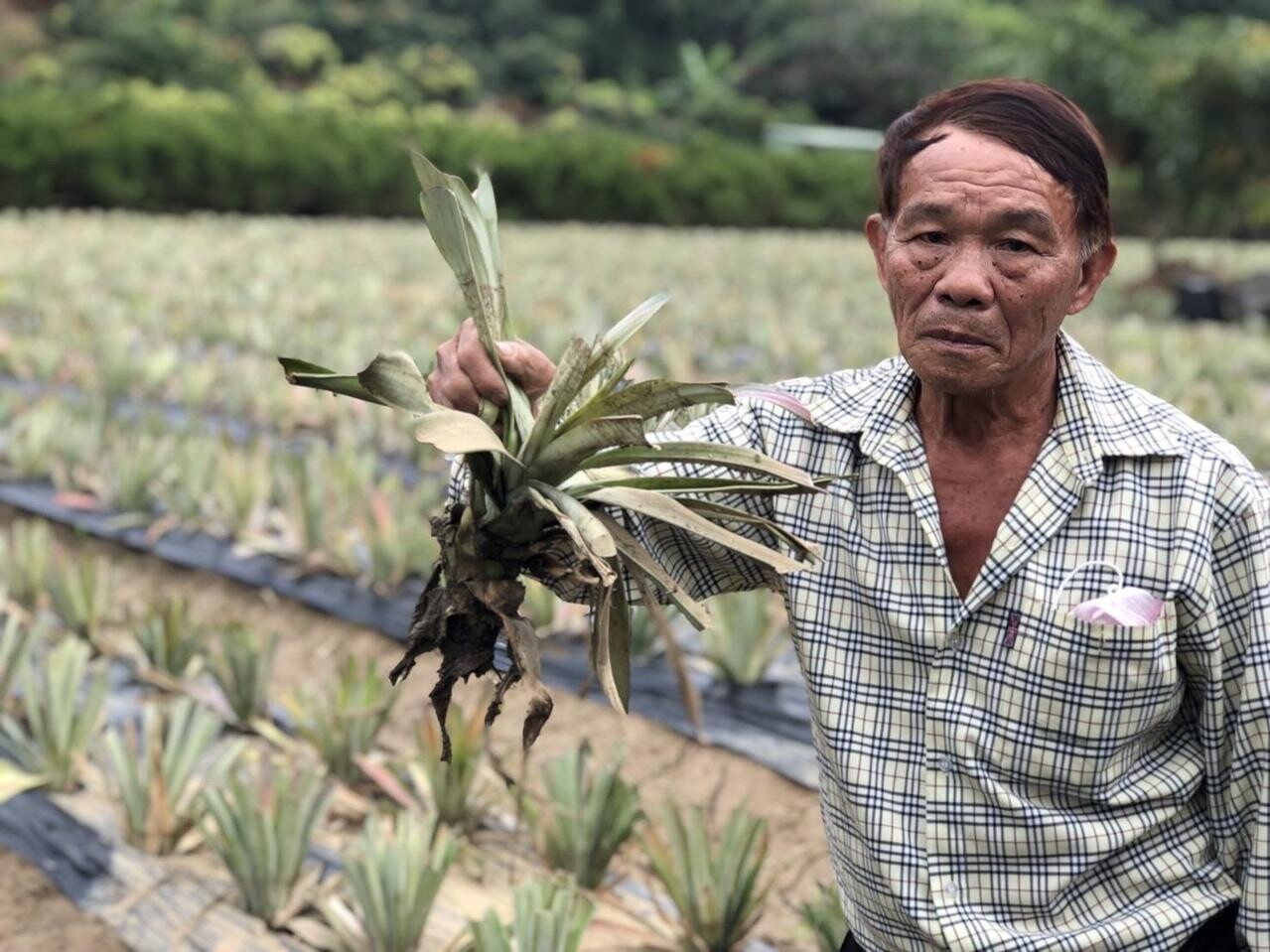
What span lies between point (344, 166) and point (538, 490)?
830 inches

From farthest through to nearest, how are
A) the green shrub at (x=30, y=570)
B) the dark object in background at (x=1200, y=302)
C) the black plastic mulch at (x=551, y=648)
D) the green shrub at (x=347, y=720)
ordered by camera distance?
the dark object in background at (x=1200, y=302) → the green shrub at (x=30, y=570) → the black plastic mulch at (x=551, y=648) → the green shrub at (x=347, y=720)

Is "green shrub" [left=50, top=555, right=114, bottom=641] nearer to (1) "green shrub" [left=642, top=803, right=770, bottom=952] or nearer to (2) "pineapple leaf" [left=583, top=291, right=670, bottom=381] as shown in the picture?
(1) "green shrub" [left=642, top=803, right=770, bottom=952]

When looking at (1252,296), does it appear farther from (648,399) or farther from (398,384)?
(398,384)

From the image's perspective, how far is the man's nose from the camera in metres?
1.67

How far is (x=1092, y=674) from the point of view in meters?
1.70

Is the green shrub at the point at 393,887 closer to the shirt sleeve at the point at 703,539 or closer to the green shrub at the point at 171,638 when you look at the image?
the shirt sleeve at the point at 703,539

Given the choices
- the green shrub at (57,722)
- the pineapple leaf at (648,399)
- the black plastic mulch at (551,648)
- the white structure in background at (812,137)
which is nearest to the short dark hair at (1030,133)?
the pineapple leaf at (648,399)

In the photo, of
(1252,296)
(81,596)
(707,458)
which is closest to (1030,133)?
(707,458)

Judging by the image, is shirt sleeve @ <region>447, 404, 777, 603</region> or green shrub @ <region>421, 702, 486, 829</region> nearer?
shirt sleeve @ <region>447, 404, 777, 603</region>

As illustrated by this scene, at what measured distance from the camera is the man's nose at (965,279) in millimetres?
1673

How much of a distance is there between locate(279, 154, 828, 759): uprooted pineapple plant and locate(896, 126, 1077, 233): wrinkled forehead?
1.08 ft

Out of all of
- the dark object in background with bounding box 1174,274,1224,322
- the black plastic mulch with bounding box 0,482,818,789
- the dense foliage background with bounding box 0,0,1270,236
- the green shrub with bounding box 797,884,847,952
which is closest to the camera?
the green shrub with bounding box 797,884,847,952

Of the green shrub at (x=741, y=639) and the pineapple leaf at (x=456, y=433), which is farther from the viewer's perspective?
the green shrub at (x=741, y=639)

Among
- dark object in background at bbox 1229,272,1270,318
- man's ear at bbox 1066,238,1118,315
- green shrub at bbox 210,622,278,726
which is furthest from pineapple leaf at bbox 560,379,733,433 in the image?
dark object in background at bbox 1229,272,1270,318
